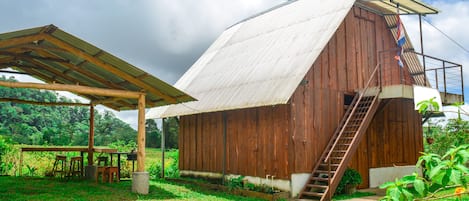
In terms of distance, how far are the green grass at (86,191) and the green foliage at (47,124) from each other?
13318mm

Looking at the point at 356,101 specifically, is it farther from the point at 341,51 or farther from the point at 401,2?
the point at 401,2

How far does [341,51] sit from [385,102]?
189cm

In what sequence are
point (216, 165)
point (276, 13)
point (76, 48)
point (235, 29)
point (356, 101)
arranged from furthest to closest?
point (235, 29)
point (276, 13)
point (216, 165)
point (356, 101)
point (76, 48)

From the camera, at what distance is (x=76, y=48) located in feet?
35.0

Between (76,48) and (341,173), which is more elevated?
(76,48)

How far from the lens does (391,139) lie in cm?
1410

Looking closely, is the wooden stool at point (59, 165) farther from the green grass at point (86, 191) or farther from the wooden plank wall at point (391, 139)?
the wooden plank wall at point (391, 139)

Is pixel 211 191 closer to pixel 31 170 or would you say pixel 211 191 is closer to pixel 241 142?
pixel 241 142

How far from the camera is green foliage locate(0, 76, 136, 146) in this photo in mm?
28125

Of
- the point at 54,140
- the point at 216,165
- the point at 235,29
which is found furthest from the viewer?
the point at 54,140

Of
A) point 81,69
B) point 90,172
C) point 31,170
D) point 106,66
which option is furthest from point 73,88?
point 31,170

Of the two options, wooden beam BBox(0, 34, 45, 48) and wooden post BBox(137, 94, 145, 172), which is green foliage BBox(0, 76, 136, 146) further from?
wooden beam BBox(0, 34, 45, 48)

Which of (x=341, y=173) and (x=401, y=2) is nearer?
(x=341, y=173)

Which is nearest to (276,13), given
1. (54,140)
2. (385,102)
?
(385,102)
